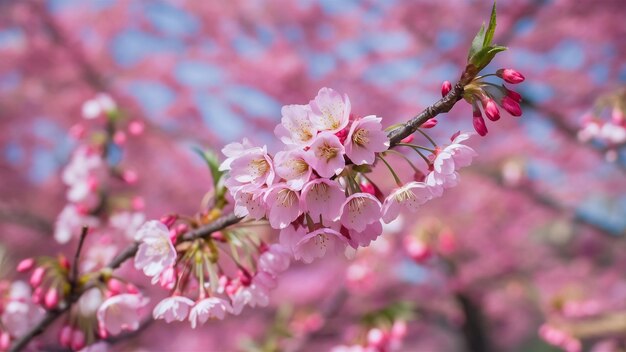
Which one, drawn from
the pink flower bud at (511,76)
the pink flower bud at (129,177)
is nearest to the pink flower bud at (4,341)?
the pink flower bud at (129,177)

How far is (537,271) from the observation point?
384 inches

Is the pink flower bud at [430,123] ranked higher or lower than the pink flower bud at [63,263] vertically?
higher

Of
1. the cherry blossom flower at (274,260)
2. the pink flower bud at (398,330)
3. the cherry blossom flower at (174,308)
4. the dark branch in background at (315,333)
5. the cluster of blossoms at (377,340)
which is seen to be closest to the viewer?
the cherry blossom flower at (174,308)

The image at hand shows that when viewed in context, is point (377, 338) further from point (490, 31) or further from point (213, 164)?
point (490, 31)

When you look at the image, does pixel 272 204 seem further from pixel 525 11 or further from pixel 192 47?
pixel 192 47

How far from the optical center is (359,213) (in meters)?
1.15

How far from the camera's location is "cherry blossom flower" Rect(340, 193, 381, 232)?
114cm

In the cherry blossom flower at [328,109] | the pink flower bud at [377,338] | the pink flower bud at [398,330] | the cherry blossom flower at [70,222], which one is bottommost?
the cherry blossom flower at [328,109]

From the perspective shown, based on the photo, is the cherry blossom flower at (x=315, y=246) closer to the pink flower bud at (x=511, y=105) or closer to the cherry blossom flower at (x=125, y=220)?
the pink flower bud at (x=511, y=105)

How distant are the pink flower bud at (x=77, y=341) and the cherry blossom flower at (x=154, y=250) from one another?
0.54 m

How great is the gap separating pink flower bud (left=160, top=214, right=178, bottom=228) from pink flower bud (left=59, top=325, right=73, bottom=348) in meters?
0.66

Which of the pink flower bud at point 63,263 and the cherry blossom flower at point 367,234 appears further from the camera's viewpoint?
the pink flower bud at point 63,263

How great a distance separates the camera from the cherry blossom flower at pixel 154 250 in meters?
1.34

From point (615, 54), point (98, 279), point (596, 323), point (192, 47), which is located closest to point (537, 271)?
point (615, 54)
